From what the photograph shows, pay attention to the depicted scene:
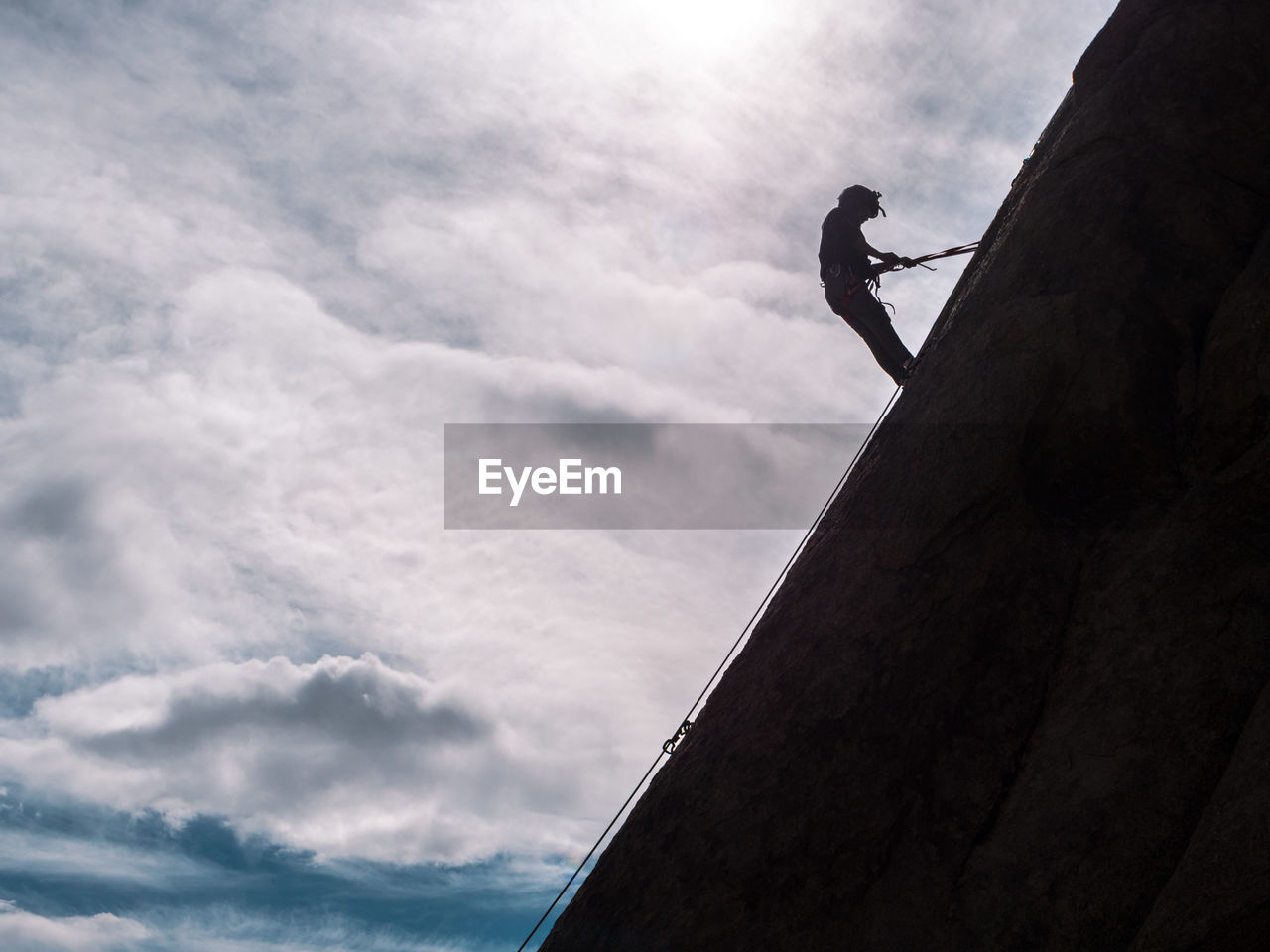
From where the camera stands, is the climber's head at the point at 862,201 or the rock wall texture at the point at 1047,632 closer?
the rock wall texture at the point at 1047,632

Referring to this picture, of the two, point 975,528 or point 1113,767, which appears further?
point 975,528

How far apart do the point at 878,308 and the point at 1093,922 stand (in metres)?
8.89

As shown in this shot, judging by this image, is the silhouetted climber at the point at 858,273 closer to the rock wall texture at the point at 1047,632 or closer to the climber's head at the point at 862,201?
the climber's head at the point at 862,201

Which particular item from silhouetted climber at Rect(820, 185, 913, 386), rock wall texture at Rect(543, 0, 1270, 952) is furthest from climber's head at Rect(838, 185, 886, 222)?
rock wall texture at Rect(543, 0, 1270, 952)

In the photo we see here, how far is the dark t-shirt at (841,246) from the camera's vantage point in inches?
536

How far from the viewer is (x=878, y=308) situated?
13.4 meters

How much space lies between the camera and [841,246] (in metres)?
13.7

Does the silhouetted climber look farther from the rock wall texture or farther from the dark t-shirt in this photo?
the rock wall texture

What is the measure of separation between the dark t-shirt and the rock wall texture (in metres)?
3.98

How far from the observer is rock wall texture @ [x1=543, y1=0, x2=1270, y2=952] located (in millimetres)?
6547

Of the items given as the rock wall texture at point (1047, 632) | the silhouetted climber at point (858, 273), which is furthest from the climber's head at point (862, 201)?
the rock wall texture at point (1047, 632)

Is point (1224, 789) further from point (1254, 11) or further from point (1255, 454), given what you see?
point (1254, 11)

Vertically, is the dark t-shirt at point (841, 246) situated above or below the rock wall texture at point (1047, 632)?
above

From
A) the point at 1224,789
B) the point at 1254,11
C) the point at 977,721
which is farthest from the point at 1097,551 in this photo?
the point at 1254,11
